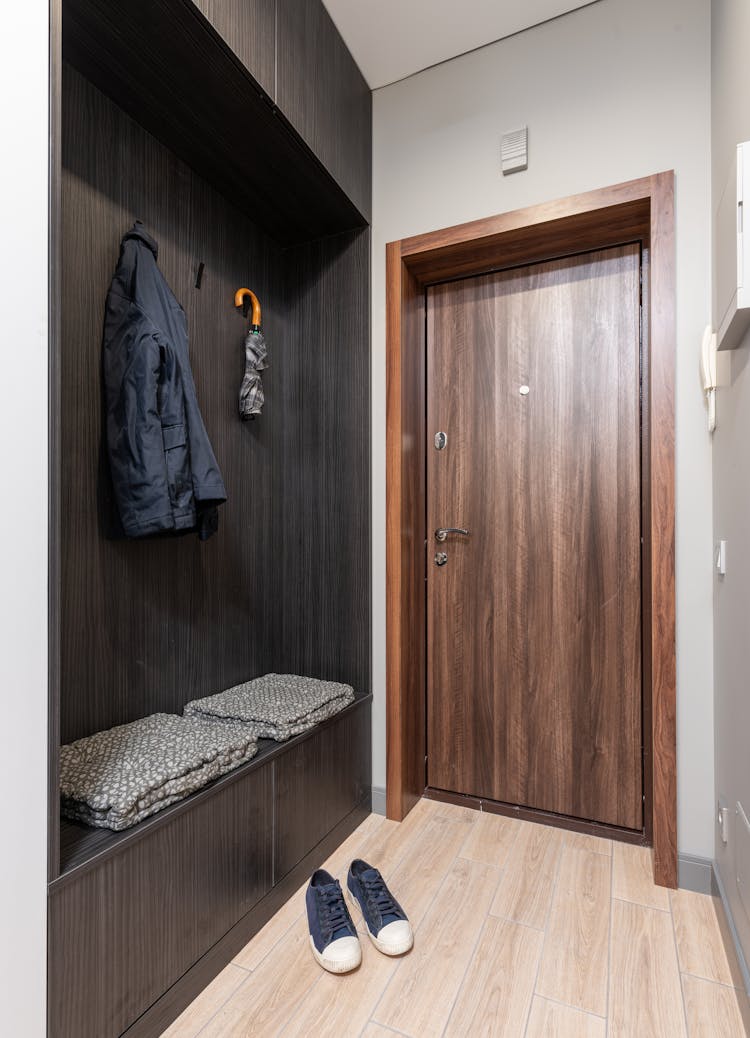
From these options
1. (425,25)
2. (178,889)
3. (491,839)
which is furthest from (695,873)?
(425,25)

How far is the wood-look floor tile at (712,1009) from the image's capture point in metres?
1.20

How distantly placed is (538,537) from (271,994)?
1.53 m

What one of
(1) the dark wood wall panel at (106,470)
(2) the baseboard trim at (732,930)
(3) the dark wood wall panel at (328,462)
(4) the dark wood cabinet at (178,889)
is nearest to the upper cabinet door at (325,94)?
(3) the dark wood wall panel at (328,462)

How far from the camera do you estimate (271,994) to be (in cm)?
129

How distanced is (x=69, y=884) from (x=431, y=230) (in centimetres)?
215

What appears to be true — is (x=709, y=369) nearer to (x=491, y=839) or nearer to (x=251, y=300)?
(x=251, y=300)

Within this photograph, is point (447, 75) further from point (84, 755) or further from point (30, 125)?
point (84, 755)

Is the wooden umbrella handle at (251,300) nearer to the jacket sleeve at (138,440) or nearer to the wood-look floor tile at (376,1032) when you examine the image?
the jacket sleeve at (138,440)

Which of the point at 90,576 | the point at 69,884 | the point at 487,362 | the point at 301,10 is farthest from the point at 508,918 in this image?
the point at 301,10

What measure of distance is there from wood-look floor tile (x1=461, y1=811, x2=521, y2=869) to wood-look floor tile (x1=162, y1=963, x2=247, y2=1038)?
809 mm

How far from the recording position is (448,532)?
2.23 meters

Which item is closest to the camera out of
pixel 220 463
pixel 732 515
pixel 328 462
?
pixel 732 515

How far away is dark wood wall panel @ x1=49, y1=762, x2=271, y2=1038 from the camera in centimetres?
101

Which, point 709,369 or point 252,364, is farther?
point 252,364
